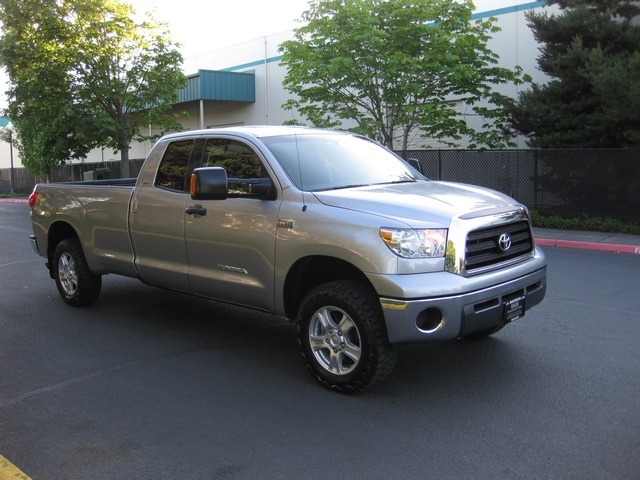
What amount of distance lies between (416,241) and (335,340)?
3.12 ft

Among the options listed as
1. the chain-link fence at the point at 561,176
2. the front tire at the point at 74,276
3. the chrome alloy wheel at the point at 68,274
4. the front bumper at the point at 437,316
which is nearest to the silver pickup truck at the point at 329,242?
the front bumper at the point at 437,316

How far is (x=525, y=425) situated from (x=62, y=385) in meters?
3.37

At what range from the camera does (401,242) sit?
164 inches

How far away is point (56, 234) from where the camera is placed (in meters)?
7.49

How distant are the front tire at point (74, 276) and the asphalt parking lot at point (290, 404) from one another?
1.26 feet

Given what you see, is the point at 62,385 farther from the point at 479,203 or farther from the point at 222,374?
the point at 479,203

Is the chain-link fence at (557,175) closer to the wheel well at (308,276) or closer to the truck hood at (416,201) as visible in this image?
the truck hood at (416,201)

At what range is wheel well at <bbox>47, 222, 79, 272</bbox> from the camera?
7.36 metres

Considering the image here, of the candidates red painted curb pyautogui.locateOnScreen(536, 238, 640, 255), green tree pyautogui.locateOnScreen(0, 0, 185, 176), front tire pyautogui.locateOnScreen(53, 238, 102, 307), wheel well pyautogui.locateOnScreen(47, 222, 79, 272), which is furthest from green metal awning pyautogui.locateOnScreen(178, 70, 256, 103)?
front tire pyautogui.locateOnScreen(53, 238, 102, 307)

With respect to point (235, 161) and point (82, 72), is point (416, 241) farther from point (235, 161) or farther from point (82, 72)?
point (82, 72)

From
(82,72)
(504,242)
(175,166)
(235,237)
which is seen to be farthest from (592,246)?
(82,72)

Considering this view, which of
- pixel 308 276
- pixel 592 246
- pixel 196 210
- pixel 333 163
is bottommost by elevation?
pixel 592 246

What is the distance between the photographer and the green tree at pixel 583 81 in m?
14.1

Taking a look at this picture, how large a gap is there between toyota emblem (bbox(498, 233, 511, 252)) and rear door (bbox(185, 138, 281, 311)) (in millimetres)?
1699
